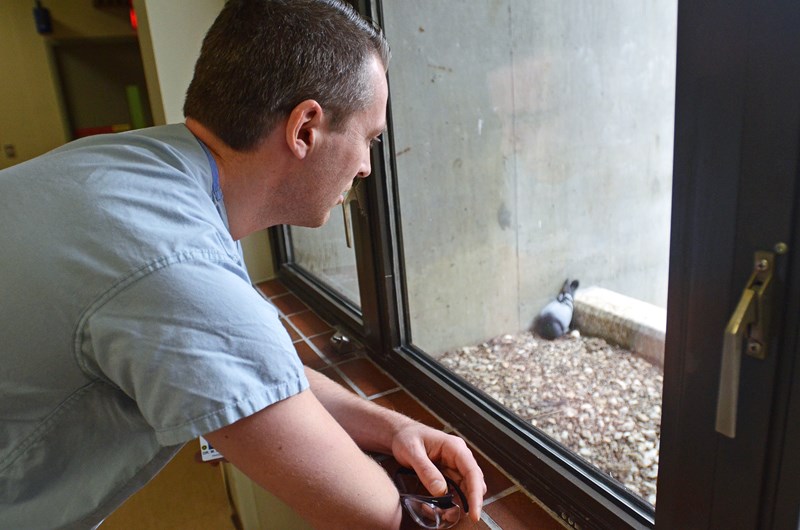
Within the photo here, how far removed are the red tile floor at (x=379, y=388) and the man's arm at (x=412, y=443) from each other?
38 mm

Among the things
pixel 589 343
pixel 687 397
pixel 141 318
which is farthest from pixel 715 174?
pixel 589 343

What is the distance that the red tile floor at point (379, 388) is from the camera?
94 cm

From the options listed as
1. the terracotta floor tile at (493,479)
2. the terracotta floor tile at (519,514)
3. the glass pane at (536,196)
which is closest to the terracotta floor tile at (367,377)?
the glass pane at (536,196)

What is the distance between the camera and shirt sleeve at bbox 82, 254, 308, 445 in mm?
531

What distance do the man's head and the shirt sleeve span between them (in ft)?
0.88

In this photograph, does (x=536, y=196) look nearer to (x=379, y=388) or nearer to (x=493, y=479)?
(x=379, y=388)

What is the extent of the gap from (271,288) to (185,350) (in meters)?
1.65

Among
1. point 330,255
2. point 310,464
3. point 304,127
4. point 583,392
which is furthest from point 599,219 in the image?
point 310,464

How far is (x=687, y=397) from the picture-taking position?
25.9 inches

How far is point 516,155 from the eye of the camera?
1922mm

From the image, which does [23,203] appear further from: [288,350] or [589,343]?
[589,343]

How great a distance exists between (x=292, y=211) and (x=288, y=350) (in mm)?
319

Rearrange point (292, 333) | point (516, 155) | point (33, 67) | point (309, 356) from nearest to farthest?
point (309, 356)
point (292, 333)
point (516, 155)
point (33, 67)

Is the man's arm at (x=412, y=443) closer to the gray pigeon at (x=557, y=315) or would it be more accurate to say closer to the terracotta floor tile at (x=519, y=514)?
the terracotta floor tile at (x=519, y=514)
